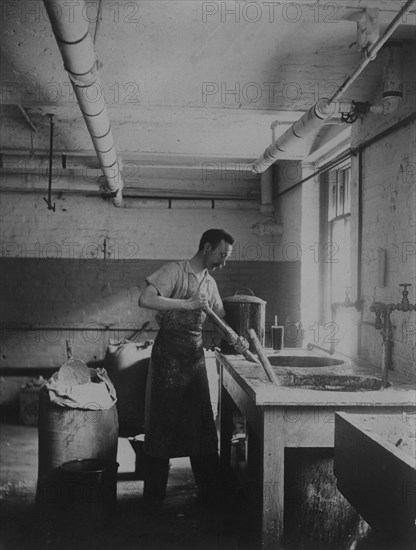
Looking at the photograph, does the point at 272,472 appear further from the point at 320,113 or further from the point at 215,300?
the point at 320,113

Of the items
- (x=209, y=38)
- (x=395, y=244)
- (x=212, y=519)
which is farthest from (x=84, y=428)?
(x=209, y=38)

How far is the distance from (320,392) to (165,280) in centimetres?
150

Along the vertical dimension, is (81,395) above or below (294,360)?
below

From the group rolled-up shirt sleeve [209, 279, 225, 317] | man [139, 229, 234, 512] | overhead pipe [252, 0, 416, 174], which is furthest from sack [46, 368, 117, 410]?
overhead pipe [252, 0, 416, 174]

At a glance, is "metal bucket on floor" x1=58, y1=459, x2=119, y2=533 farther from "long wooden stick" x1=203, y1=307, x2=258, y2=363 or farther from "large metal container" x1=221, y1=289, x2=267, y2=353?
"large metal container" x1=221, y1=289, x2=267, y2=353

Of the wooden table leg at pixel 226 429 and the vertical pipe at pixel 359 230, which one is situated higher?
the vertical pipe at pixel 359 230

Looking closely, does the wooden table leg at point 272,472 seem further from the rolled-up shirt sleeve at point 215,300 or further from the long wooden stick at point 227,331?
the rolled-up shirt sleeve at point 215,300

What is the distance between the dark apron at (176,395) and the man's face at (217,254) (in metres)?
0.38

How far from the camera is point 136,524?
3656 millimetres

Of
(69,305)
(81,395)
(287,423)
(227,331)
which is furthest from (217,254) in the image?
(69,305)

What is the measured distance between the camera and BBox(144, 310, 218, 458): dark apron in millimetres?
3893

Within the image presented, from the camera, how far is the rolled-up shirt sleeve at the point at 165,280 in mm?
3877

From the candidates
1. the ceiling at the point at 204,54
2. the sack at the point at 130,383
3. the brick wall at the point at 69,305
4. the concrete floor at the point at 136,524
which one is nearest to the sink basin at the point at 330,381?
the concrete floor at the point at 136,524

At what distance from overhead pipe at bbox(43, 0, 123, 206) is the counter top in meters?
1.91
